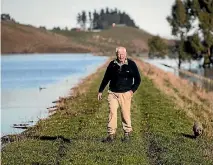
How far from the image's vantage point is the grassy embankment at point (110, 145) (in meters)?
12.9

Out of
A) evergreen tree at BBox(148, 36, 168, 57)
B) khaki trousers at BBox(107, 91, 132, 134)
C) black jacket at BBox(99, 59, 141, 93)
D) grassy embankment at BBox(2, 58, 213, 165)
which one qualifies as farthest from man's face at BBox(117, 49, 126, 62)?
evergreen tree at BBox(148, 36, 168, 57)

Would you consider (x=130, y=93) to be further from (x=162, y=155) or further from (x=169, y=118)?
(x=169, y=118)

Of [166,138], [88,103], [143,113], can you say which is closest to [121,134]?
[166,138]

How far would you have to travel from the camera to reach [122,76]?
1464 centimetres

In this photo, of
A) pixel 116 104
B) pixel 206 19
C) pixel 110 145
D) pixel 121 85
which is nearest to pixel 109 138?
pixel 110 145

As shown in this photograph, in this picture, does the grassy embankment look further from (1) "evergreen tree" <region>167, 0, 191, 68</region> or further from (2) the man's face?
(1) "evergreen tree" <region>167, 0, 191, 68</region>

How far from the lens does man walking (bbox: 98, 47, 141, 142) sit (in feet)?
47.9

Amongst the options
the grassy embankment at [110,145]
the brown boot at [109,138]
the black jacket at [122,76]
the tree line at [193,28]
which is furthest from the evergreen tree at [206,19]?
the brown boot at [109,138]

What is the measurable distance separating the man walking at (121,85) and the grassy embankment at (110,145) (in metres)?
0.54

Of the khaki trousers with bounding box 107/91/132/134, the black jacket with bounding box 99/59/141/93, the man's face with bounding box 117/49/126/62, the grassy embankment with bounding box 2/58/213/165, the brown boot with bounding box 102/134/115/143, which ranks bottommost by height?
the grassy embankment with bounding box 2/58/213/165

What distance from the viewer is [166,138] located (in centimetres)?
1584

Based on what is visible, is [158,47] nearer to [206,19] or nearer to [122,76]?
[206,19]

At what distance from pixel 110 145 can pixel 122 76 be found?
185cm

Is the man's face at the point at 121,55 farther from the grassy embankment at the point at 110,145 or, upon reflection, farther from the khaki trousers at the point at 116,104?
the grassy embankment at the point at 110,145
